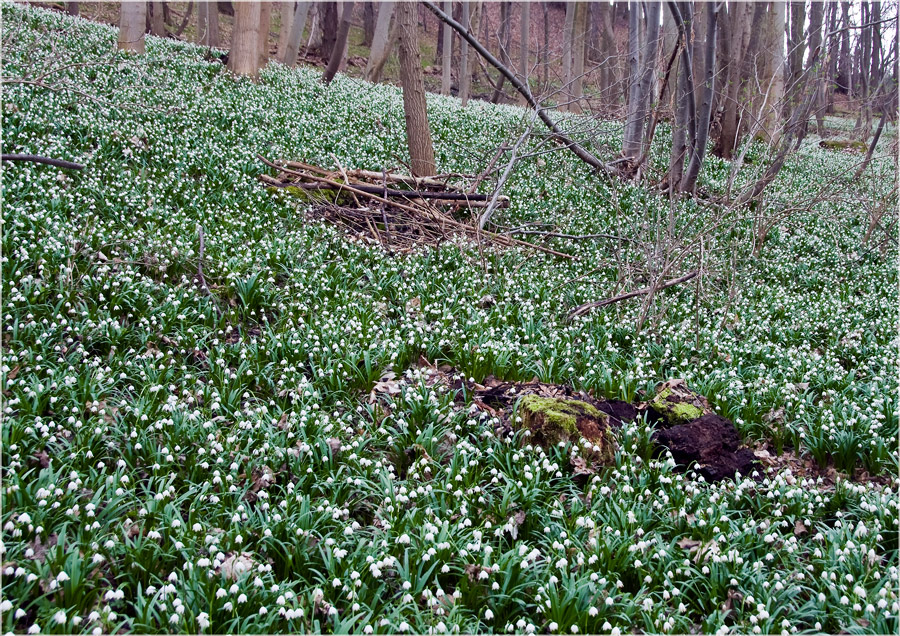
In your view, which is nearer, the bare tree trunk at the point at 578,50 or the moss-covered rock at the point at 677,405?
the moss-covered rock at the point at 677,405

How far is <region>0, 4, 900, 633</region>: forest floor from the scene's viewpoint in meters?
3.04

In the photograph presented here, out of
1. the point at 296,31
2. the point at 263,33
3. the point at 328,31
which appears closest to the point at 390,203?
the point at 263,33

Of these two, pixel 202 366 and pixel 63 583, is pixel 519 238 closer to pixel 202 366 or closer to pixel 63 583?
pixel 202 366

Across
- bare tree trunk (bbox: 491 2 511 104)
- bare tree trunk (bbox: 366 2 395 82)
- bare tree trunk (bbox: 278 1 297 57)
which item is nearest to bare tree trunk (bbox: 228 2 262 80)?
bare tree trunk (bbox: 278 1 297 57)

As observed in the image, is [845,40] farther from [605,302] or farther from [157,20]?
[157,20]

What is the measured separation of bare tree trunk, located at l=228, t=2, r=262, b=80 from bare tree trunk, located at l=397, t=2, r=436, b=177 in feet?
24.3

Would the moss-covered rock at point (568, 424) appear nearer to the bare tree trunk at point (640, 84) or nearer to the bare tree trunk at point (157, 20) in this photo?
the bare tree trunk at point (640, 84)

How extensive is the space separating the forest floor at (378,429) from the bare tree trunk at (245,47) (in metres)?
7.62

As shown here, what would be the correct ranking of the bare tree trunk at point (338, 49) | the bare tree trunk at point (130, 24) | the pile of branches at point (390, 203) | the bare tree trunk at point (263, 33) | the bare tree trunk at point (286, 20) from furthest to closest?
1. the bare tree trunk at point (286, 20)
2. the bare tree trunk at point (338, 49)
3. the bare tree trunk at point (263, 33)
4. the bare tree trunk at point (130, 24)
5. the pile of branches at point (390, 203)

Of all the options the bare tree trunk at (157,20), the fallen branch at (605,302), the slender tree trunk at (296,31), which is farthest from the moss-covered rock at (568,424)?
the bare tree trunk at (157,20)

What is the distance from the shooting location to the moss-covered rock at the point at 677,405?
15.6 feet

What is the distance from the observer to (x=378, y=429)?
4.29 metres

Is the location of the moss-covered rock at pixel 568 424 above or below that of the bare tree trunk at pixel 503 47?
below

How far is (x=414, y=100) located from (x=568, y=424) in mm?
7350
